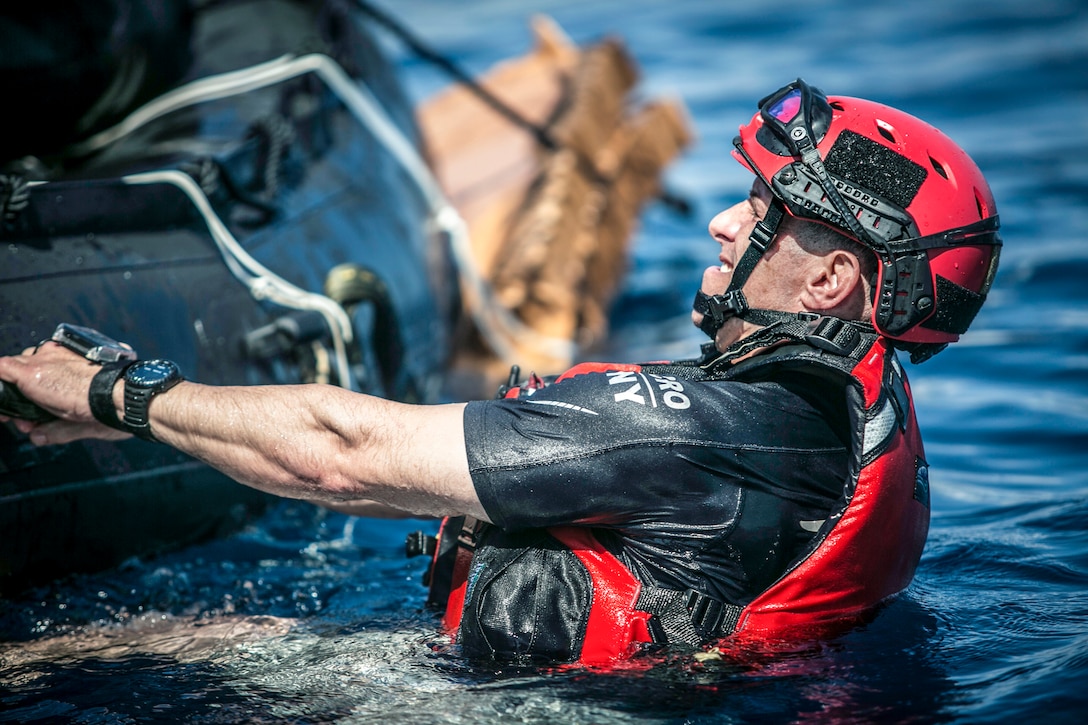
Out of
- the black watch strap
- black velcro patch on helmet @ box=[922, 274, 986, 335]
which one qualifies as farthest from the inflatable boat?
black velcro patch on helmet @ box=[922, 274, 986, 335]

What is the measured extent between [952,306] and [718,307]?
1.92 ft

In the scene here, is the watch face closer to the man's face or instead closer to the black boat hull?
the black boat hull

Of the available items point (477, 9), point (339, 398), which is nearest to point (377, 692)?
point (339, 398)

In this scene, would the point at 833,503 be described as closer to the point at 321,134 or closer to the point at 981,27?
the point at 321,134

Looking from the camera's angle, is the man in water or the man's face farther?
the man's face

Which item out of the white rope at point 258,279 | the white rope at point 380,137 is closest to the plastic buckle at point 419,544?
the white rope at point 258,279

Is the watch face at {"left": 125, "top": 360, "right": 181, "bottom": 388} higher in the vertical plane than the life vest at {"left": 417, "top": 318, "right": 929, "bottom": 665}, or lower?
higher

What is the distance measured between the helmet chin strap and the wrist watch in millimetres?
1400

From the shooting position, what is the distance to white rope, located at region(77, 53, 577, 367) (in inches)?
197

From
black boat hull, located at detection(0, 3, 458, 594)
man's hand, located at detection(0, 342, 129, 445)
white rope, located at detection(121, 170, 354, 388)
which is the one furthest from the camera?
white rope, located at detection(121, 170, 354, 388)

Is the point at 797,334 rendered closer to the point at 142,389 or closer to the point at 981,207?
the point at 981,207

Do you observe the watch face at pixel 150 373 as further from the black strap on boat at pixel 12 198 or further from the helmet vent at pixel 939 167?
the helmet vent at pixel 939 167

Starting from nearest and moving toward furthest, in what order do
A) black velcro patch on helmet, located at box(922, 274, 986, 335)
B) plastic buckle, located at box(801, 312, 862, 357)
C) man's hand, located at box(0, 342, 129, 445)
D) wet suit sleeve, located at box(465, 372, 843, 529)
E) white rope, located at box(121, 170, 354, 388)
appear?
wet suit sleeve, located at box(465, 372, 843, 529) → plastic buckle, located at box(801, 312, 862, 357) → black velcro patch on helmet, located at box(922, 274, 986, 335) → man's hand, located at box(0, 342, 129, 445) → white rope, located at box(121, 170, 354, 388)

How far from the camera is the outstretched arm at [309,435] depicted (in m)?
2.55
